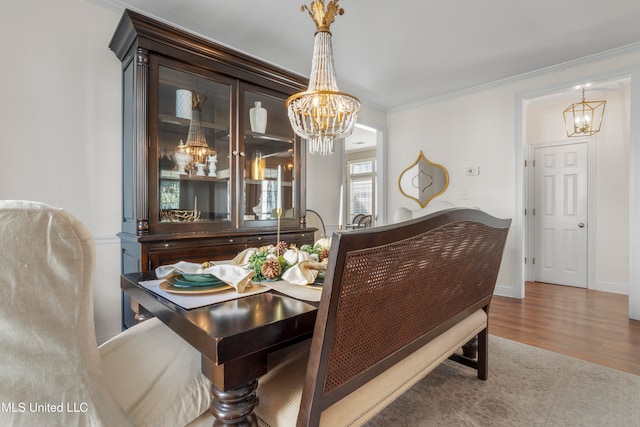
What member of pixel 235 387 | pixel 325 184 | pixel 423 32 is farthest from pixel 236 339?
pixel 325 184

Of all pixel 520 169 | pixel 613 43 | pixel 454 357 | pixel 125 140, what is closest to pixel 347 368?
pixel 454 357

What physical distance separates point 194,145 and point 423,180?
313cm

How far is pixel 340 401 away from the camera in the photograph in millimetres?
847

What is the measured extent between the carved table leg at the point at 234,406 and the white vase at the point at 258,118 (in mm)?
2103

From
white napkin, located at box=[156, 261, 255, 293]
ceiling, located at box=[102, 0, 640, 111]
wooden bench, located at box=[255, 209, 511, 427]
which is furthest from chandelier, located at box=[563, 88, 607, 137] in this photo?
white napkin, located at box=[156, 261, 255, 293]

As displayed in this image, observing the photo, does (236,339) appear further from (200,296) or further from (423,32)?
(423,32)

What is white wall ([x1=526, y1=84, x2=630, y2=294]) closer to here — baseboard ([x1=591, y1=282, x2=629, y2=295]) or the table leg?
baseboard ([x1=591, y1=282, x2=629, y2=295])

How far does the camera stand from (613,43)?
283 centimetres

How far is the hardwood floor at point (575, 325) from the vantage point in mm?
2170

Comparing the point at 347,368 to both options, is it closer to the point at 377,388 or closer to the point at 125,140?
the point at 377,388

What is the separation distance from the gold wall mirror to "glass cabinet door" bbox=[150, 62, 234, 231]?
9.39 ft

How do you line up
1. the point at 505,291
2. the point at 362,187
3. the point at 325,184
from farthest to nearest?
the point at 362,187 < the point at 325,184 < the point at 505,291

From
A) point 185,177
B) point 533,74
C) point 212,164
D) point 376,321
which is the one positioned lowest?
point 376,321

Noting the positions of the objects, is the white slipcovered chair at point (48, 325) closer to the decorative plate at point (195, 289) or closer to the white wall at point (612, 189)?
the decorative plate at point (195, 289)
